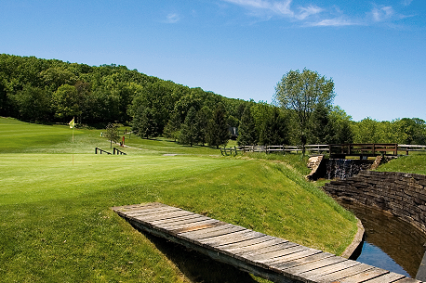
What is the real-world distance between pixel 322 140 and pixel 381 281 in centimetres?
5546

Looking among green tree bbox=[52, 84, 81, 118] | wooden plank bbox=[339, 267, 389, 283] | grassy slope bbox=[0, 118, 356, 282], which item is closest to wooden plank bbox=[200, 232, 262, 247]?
grassy slope bbox=[0, 118, 356, 282]

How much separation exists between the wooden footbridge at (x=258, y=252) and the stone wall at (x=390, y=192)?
14.9 m

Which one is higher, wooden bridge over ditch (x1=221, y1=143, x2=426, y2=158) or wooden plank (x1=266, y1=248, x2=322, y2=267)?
wooden bridge over ditch (x1=221, y1=143, x2=426, y2=158)

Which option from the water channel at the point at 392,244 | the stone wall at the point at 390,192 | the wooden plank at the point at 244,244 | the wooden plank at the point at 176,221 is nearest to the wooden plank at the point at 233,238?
the wooden plank at the point at 244,244

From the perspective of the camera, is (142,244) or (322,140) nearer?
(142,244)

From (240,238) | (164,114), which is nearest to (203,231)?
(240,238)

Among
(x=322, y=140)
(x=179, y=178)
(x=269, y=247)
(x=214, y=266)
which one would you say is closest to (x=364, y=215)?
(x=179, y=178)

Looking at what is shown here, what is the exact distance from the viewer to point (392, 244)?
52.0 ft

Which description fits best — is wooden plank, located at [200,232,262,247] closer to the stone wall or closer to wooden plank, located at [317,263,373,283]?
wooden plank, located at [317,263,373,283]

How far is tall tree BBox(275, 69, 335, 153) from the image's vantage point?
64750 millimetres

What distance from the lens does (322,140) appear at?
5809cm

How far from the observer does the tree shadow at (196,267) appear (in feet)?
28.2

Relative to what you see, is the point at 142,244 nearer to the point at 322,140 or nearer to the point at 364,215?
the point at 364,215

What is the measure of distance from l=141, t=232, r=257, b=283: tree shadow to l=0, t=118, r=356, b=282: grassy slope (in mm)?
28
